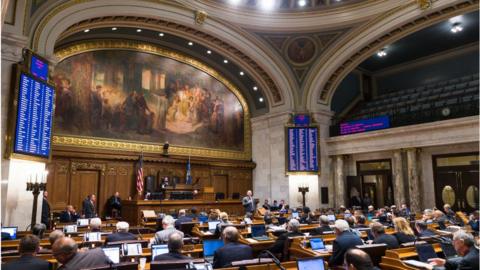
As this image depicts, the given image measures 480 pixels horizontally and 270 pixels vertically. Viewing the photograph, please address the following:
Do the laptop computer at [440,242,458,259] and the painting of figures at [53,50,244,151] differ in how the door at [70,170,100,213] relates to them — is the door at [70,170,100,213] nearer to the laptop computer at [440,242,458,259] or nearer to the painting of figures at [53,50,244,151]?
the painting of figures at [53,50,244,151]

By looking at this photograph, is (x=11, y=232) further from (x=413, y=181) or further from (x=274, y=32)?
(x=413, y=181)

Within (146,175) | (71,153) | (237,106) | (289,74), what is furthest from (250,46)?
(71,153)

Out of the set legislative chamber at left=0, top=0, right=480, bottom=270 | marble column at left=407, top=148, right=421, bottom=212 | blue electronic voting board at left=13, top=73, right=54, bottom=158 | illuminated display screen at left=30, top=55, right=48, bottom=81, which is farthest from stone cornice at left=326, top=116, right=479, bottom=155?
illuminated display screen at left=30, top=55, right=48, bottom=81

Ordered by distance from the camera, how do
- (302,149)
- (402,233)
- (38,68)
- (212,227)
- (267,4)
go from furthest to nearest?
(302,149) → (267,4) → (38,68) → (212,227) → (402,233)

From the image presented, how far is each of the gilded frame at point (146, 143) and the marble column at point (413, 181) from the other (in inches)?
323

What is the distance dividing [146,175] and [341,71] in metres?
10.6

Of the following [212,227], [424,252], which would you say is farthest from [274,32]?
[424,252]

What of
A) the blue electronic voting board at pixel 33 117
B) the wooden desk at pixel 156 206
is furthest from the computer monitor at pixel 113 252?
the wooden desk at pixel 156 206

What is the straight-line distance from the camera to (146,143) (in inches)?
648

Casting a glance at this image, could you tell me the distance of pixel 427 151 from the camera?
51.9 feet

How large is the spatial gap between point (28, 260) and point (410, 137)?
49.8ft

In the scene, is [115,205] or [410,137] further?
[410,137]

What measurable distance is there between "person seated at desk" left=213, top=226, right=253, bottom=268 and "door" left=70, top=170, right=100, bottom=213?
11.2 metres

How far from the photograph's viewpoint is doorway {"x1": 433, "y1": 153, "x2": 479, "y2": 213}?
48.6 ft
